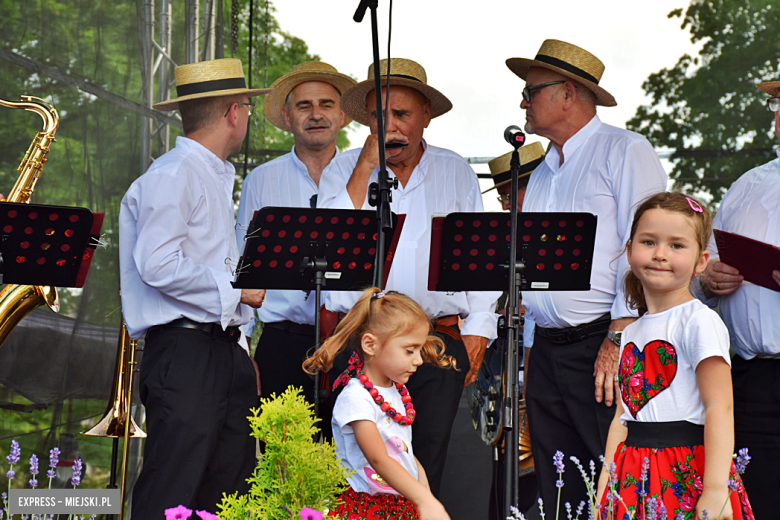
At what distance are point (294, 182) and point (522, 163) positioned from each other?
5.88 ft

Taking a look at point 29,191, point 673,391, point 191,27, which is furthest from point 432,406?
point 191,27

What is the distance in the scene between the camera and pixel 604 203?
3074mm

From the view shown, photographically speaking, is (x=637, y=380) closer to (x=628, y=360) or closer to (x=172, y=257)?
(x=628, y=360)

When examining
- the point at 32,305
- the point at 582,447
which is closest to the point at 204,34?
the point at 32,305

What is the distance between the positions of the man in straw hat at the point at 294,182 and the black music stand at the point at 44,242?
0.97m

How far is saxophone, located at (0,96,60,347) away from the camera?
3.41 meters

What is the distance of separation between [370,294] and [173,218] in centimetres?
90

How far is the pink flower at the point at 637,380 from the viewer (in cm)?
222

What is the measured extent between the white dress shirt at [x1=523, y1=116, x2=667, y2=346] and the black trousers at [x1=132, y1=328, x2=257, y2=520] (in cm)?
131

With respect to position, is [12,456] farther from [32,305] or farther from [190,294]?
[32,305]

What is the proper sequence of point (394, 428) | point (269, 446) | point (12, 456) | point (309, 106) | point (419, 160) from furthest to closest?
point (309, 106)
point (419, 160)
point (394, 428)
point (12, 456)
point (269, 446)

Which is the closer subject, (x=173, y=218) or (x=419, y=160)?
(x=173, y=218)

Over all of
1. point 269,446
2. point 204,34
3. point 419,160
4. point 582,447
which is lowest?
point 582,447

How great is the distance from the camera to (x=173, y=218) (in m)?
2.87
